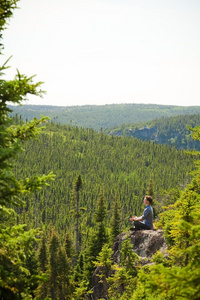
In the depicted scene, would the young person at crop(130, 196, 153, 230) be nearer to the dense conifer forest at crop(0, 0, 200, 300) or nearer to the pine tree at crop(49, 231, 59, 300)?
the dense conifer forest at crop(0, 0, 200, 300)

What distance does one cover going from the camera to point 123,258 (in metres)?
15.5

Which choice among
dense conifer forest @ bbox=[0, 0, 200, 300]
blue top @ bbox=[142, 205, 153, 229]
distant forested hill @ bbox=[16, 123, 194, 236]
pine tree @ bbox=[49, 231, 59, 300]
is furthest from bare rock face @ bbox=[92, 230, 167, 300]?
distant forested hill @ bbox=[16, 123, 194, 236]

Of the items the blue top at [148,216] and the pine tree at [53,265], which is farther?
the pine tree at [53,265]

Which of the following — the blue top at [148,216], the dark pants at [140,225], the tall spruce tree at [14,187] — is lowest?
the dark pants at [140,225]

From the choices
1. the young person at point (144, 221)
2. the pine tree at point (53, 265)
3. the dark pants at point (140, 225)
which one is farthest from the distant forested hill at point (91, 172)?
the young person at point (144, 221)

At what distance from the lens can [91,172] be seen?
6378 inches

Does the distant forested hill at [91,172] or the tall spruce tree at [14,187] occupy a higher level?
the tall spruce tree at [14,187]

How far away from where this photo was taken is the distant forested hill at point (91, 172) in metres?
111

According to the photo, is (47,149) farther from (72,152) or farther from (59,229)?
(59,229)

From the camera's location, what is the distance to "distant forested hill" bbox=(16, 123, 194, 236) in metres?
111

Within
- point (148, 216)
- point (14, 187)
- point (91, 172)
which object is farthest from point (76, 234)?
point (91, 172)

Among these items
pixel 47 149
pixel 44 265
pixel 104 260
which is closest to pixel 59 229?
pixel 44 265

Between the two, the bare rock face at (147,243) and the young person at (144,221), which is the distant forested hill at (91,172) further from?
the young person at (144,221)

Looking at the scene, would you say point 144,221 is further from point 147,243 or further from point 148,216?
point 148,216
